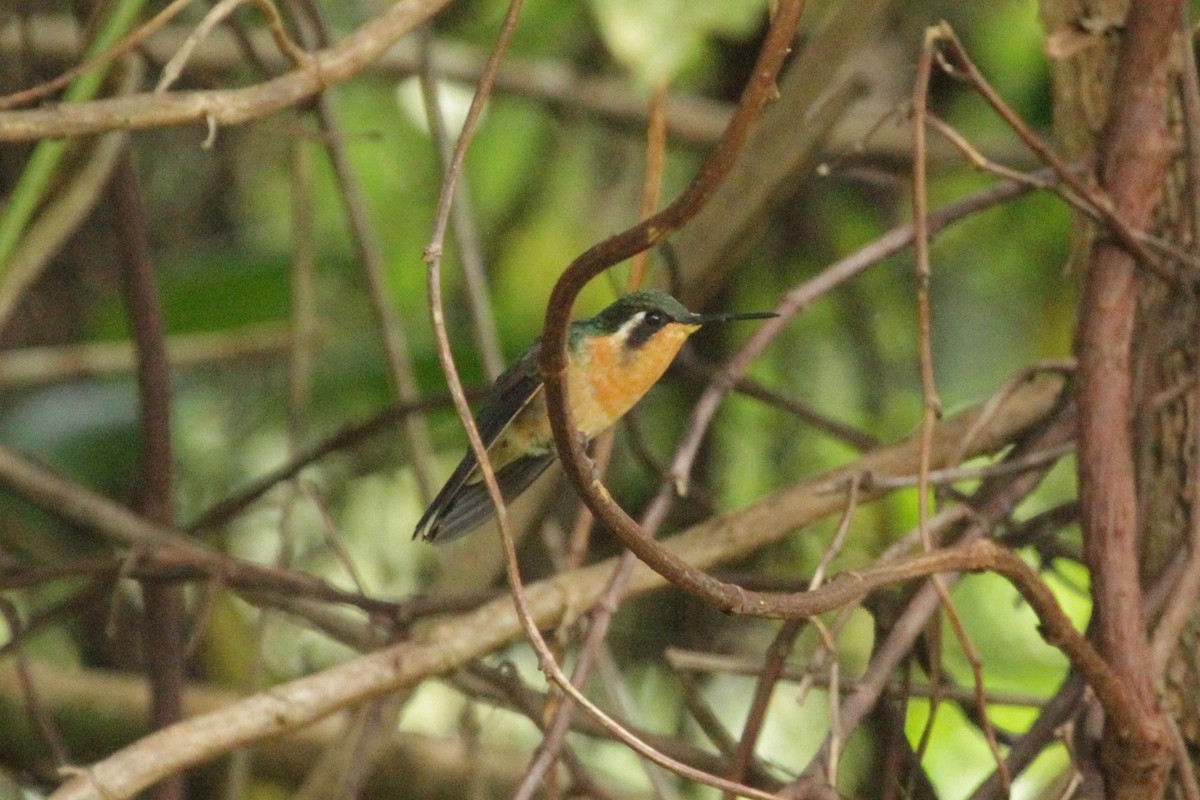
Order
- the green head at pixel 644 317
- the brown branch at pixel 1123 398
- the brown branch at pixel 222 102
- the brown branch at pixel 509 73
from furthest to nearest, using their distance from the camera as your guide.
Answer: the brown branch at pixel 509 73, the green head at pixel 644 317, the brown branch at pixel 1123 398, the brown branch at pixel 222 102

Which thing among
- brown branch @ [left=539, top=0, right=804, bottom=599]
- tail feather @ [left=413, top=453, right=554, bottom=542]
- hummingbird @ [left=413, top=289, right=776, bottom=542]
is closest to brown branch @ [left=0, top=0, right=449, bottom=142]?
hummingbird @ [left=413, top=289, right=776, bottom=542]

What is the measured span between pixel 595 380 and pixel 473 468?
0.87 feet

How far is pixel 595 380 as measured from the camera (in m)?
2.54

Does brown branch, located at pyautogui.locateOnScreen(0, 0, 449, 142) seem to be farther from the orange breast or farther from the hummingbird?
the orange breast

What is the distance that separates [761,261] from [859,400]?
1.75 feet

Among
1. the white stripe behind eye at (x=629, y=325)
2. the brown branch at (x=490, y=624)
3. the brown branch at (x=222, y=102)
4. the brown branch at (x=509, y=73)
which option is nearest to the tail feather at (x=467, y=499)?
the brown branch at (x=490, y=624)

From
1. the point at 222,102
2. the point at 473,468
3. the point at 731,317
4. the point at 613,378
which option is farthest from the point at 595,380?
the point at 222,102

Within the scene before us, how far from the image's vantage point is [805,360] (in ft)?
13.8

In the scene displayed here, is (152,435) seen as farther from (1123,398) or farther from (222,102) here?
(1123,398)

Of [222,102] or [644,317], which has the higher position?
[222,102]

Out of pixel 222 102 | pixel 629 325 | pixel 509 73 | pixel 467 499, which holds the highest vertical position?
pixel 509 73

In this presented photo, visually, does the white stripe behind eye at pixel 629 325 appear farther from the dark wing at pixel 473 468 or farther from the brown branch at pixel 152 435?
the brown branch at pixel 152 435

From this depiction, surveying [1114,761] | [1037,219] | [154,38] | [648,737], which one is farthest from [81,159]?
[1037,219]

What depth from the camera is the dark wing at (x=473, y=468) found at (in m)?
2.44
